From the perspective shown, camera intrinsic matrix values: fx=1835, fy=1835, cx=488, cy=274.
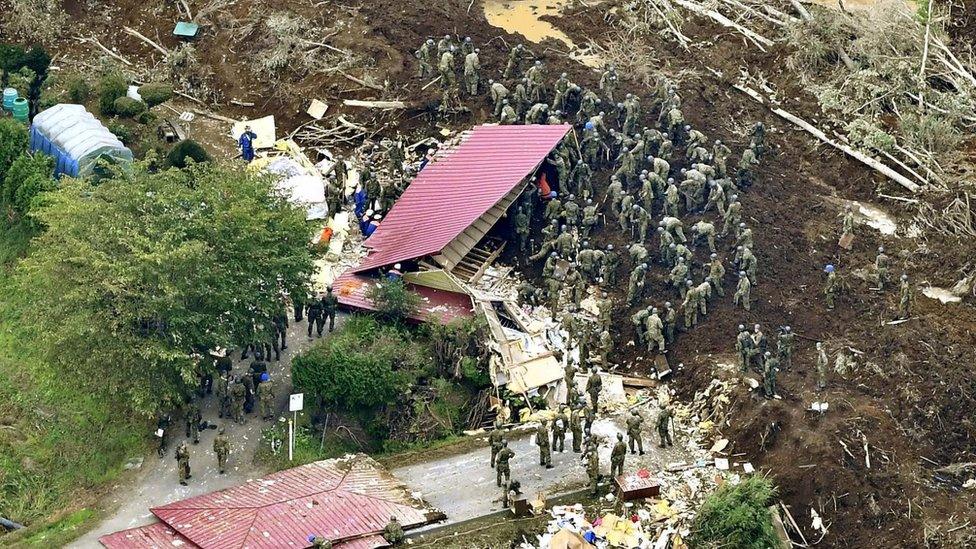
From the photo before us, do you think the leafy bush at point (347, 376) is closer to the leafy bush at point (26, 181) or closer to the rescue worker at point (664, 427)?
the rescue worker at point (664, 427)

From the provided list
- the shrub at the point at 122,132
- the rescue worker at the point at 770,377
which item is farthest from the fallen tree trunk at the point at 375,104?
the rescue worker at the point at 770,377

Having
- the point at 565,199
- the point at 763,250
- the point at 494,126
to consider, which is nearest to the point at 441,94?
the point at 494,126

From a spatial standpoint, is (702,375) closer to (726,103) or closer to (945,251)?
(945,251)

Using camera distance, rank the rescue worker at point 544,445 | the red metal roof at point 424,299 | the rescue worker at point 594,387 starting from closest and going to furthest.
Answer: the rescue worker at point 544,445, the rescue worker at point 594,387, the red metal roof at point 424,299

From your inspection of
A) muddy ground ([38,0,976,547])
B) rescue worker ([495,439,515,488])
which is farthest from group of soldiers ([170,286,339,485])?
muddy ground ([38,0,976,547])

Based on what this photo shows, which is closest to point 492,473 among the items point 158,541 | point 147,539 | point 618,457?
point 618,457

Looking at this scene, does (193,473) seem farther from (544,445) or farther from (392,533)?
(544,445)
